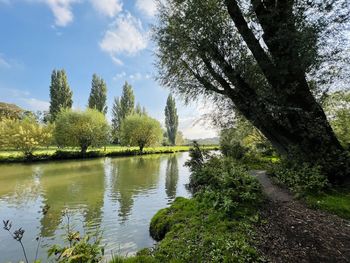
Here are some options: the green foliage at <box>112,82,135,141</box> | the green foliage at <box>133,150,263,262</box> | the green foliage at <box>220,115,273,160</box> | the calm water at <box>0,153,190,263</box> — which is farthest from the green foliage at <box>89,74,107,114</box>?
the green foliage at <box>133,150,263,262</box>

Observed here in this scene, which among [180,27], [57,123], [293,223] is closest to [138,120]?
[57,123]

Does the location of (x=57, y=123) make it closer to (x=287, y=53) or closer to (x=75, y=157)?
(x=75, y=157)

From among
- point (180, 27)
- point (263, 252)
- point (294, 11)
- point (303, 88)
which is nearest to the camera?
point (263, 252)

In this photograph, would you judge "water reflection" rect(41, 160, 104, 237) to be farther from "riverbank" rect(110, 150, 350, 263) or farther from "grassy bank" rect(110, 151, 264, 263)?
"riverbank" rect(110, 150, 350, 263)

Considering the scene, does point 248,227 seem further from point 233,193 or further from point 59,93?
Result: point 59,93

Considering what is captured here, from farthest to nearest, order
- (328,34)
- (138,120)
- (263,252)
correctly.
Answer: (138,120) → (328,34) → (263,252)

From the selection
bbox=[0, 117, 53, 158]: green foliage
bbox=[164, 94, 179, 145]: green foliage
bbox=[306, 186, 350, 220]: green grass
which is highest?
bbox=[164, 94, 179, 145]: green foliage

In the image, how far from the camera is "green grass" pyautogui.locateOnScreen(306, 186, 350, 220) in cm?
601

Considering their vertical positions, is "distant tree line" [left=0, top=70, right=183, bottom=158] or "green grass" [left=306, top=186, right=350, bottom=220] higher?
"distant tree line" [left=0, top=70, right=183, bottom=158]

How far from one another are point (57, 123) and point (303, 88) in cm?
3620

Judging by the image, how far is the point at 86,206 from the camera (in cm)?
1062

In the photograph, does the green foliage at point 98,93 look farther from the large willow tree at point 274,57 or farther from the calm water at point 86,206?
the large willow tree at point 274,57

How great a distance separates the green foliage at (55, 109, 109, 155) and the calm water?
1862 centimetres

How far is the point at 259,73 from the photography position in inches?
367
